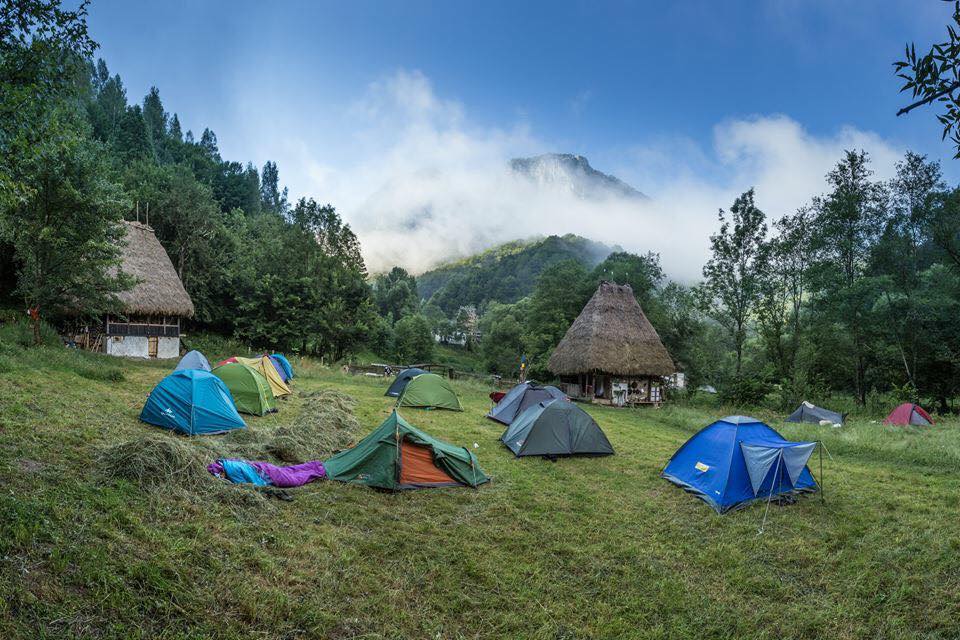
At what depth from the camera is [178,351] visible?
26.4 m

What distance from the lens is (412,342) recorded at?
147ft

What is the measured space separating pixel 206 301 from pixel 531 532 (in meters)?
33.1

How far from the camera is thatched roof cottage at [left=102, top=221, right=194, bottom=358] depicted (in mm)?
23203

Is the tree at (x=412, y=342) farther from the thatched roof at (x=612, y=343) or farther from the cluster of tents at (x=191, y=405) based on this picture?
the cluster of tents at (x=191, y=405)

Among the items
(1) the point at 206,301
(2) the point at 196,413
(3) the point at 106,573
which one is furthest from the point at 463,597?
(1) the point at 206,301

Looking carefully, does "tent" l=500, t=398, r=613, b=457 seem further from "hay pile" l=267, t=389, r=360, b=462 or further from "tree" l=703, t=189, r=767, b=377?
"tree" l=703, t=189, r=767, b=377

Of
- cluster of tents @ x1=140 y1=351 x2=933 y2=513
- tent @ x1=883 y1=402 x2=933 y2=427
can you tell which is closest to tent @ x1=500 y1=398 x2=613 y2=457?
cluster of tents @ x1=140 y1=351 x2=933 y2=513

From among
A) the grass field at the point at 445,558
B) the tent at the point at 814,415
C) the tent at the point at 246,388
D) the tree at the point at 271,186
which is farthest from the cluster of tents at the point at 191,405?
the tree at the point at 271,186

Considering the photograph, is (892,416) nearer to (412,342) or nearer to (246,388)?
(246,388)

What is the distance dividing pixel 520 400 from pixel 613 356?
10.4 metres

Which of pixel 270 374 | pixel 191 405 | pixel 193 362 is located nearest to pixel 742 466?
pixel 191 405

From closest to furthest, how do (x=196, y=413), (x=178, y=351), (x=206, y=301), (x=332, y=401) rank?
(x=196, y=413) → (x=332, y=401) → (x=178, y=351) → (x=206, y=301)

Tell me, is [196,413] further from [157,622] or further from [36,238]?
[36,238]

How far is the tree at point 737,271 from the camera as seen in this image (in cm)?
2409
